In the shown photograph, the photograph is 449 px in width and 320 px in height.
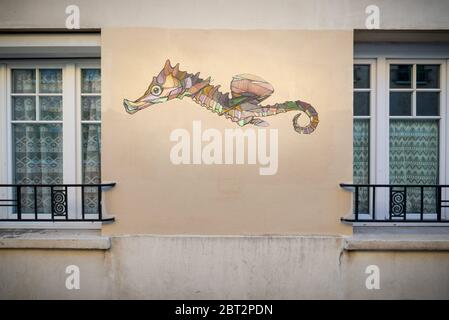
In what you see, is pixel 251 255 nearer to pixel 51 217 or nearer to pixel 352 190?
pixel 352 190

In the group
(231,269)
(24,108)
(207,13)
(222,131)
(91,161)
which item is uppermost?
(207,13)

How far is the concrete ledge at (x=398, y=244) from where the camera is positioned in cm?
426

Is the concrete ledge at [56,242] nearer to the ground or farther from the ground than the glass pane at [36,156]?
nearer to the ground

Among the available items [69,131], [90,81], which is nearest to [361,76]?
[90,81]

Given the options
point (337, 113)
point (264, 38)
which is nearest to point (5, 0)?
point (264, 38)

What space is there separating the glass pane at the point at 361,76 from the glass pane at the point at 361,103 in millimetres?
121

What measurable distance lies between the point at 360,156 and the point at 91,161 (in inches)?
159

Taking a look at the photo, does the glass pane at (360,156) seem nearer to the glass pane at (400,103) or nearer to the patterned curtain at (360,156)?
the patterned curtain at (360,156)

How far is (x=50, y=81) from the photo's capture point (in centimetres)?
476

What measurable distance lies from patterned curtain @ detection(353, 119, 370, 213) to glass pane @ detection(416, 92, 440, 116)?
31.2 inches

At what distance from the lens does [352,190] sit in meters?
4.32

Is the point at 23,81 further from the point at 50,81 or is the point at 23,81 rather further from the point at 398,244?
the point at 398,244

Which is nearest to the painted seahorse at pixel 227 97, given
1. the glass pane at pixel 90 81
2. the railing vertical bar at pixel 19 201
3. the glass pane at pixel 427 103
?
the glass pane at pixel 90 81

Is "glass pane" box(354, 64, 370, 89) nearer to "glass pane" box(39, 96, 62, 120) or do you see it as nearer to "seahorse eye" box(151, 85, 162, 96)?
"seahorse eye" box(151, 85, 162, 96)
